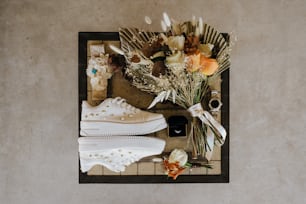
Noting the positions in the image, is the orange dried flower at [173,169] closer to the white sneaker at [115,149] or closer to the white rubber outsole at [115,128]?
the white sneaker at [115,149]

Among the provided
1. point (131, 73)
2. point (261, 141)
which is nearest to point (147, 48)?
point (131, 73)

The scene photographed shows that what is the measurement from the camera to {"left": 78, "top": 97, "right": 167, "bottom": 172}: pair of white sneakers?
2.00m

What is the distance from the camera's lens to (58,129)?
2.19 metres

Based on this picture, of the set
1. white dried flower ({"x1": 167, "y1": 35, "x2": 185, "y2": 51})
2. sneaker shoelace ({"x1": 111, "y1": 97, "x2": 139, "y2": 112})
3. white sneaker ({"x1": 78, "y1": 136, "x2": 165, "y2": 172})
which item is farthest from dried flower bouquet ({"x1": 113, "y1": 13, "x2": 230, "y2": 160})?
white sneaker ({"x1": 78, "y1": 136, "x2": 165, "y2": 172})

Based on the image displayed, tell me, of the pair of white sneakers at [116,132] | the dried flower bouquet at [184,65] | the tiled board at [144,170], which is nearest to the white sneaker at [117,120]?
the pair of white sneakers at [116,132]

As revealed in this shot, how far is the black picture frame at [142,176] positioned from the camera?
2.15 metres

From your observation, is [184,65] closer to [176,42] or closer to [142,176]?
[176,42]

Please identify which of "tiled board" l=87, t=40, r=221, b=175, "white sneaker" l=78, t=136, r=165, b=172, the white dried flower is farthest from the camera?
"tiled board" l=87, t=40, r=221, b=175

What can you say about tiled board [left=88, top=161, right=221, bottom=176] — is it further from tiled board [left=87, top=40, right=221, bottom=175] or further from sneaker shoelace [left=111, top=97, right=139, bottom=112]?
sneaker shoelace [left=111, top=97, right=139, bottom=112]

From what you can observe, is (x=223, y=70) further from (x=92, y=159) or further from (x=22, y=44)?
(x=22, y=44)

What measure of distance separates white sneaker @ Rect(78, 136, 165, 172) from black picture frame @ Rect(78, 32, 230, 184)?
14 cm

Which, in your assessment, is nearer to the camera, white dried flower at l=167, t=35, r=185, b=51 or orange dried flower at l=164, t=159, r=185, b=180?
white dried flower at l=167, t=35, r=185, b=51

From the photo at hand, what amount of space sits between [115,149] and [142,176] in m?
0.30

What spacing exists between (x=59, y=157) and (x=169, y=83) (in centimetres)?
87
